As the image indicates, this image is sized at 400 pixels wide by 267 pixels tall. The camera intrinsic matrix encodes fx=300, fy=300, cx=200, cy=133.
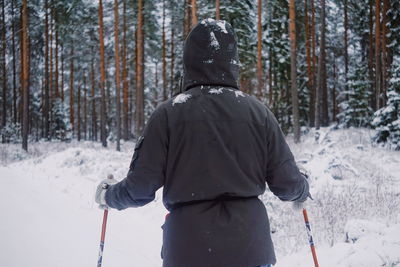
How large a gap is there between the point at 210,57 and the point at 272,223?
14.0 feet

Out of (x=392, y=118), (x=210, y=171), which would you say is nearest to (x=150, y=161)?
(x=210, y=171)

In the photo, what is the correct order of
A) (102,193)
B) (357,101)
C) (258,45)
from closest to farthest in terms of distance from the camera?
(102,193) < (258,45) < (357,101)

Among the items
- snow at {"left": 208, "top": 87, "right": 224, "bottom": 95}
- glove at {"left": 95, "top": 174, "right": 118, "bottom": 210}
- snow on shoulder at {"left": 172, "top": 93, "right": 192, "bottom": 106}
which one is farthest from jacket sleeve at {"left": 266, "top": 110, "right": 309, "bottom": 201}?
glove at {"left": 95, "top": 174, "right": 118, "bottom": 210}

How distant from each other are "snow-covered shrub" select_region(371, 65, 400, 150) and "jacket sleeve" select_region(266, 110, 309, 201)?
37.5 ft

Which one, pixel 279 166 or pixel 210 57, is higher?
pixel 210 57

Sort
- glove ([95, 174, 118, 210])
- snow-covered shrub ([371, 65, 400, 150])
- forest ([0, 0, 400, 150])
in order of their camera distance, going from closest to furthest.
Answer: glove ([95, 174, 118, 210]) → snow-covered shrub ([371, 65, 400, 150]) → forest ([0, 0, 400, 150])

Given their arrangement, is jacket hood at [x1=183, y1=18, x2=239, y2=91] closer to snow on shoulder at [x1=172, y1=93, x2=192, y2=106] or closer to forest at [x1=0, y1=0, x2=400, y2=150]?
snow on shoulder at [x1=172, y1=93, x2=192, y2=106]

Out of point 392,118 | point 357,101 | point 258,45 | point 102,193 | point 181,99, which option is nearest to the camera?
point 181,99

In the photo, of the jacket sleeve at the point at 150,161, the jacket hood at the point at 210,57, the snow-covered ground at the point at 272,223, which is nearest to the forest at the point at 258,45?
the snow-covered ground at the point at 272,223

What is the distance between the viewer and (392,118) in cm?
A: 1195

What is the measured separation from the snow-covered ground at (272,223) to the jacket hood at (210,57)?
9.77 ft

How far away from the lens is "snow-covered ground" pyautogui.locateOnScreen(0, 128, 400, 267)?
4039 millimetres

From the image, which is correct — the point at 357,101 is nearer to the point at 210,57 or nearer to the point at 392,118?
the point at 392,118

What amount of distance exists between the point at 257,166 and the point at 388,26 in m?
21.2
